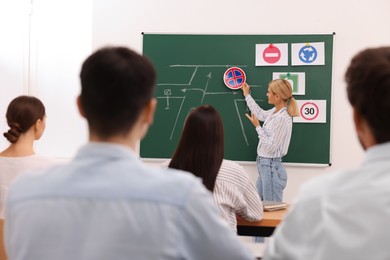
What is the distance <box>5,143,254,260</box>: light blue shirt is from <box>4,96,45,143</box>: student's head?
1.64 meters

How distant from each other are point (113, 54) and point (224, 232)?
1.40 ft

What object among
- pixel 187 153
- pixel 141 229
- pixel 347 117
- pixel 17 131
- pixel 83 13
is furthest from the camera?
pixel 83 13

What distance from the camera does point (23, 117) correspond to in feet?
8.48

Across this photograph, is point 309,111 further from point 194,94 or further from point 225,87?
point 194,94

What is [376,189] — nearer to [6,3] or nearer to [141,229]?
[141,229]

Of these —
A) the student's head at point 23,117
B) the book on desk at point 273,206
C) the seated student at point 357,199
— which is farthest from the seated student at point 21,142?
the seated student at point 357,199

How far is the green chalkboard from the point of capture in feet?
16.0

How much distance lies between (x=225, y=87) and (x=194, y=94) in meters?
0.33

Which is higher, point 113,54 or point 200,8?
point 200,8

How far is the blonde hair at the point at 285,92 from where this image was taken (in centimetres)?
480

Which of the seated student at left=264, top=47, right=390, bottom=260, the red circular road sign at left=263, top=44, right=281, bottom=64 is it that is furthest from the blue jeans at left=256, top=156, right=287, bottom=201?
the seated student at left=264, top=47, right=390, bottom=260

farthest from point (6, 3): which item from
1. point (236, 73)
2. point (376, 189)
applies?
point (376, 189)

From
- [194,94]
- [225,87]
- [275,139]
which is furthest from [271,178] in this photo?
[194,94]

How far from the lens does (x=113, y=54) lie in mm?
1008
